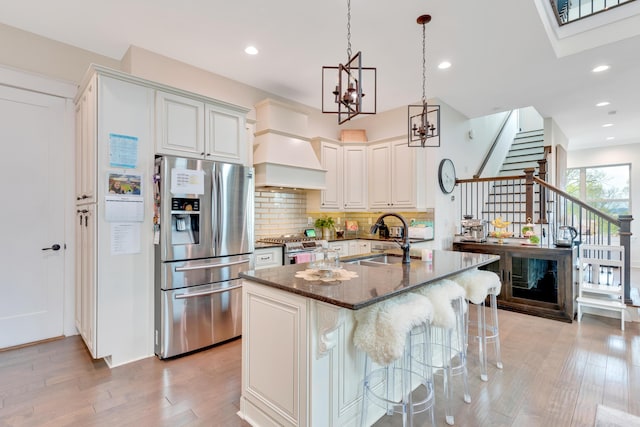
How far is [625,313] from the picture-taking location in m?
3.68

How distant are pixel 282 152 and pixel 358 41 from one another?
1.62 meters

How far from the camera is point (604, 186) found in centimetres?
788

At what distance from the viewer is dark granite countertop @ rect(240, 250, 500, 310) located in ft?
4.69

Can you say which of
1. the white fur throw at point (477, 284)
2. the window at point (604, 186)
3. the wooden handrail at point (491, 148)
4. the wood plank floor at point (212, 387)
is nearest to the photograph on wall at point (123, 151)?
the wood plank floor at point (212, 387)

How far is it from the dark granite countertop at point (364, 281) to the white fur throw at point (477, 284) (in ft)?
0.41

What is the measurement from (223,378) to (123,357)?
3.17 ft

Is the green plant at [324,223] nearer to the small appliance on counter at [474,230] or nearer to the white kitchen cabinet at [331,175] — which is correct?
the white kitchen cabinet at [331,175]

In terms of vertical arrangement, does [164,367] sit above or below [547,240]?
below

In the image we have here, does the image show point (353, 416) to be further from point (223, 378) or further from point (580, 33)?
point (580, 33)

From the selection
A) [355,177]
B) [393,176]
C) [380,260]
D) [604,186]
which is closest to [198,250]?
[380,260]

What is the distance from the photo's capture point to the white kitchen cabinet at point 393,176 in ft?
15.1

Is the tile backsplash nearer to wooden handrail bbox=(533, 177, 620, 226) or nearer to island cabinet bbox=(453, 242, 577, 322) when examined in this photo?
island cabinet bbox=(453, 242, 577, 322)

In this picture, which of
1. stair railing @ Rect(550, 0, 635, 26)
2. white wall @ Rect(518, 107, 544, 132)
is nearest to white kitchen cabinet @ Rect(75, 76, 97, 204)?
stair railing @ Rect(550, 0, 635, 26)

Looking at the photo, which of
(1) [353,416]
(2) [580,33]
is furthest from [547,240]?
(1) [353,416]
